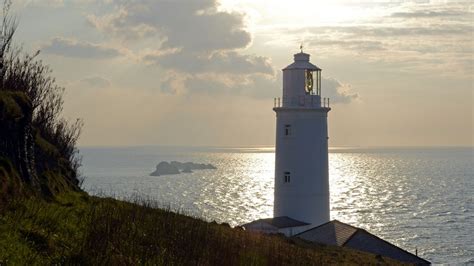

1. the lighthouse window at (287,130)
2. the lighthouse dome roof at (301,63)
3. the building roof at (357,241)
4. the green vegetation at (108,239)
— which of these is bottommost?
the building roof at (357,241)

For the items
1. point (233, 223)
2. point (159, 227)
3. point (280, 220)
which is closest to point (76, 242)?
point (159, 227)

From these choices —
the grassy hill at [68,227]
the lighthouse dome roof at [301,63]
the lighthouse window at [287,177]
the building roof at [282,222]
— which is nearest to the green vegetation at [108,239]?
the grassy hill at [68,227]

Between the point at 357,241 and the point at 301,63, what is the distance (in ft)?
37.9

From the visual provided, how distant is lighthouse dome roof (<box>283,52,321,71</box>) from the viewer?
3272 centimetres

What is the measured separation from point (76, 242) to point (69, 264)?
1.29m

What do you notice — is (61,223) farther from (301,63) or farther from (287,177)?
(301,63)

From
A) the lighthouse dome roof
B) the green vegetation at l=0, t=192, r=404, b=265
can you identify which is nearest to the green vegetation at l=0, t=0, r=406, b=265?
the green vegetation at l=0, t=192, r=404, b=265

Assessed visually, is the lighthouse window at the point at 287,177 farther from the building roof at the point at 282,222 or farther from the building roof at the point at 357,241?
the building roof at the point at 357,241

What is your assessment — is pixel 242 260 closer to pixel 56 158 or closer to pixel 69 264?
pixel 69 264

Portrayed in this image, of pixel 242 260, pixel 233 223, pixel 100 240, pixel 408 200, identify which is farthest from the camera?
pixel 408 200

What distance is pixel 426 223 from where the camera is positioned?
68812 mm

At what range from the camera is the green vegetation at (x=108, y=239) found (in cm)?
852

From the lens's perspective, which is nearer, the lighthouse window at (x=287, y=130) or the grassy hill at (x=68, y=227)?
the grassy hill at (x=68, y=227)

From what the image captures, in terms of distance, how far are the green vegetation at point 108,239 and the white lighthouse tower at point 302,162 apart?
51.5ft
